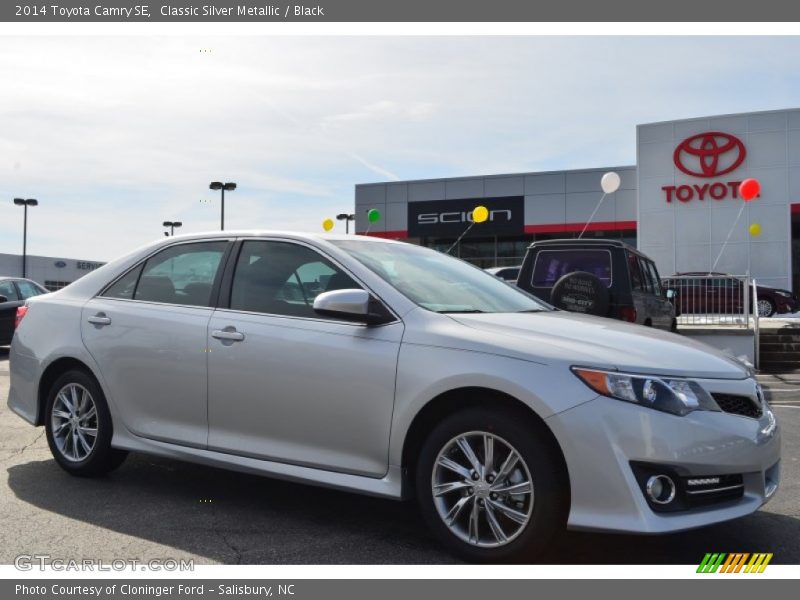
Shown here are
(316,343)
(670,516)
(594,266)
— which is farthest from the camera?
(594,266)

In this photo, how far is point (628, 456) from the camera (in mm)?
3344

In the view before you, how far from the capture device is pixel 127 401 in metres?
4.96

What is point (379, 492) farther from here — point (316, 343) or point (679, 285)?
point (679, 285)

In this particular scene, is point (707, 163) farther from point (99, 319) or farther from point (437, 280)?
point (99, 319)

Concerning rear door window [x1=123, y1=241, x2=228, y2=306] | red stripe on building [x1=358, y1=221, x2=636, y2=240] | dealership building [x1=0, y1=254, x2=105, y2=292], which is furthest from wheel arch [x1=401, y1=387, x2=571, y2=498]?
dealership building [x1=0, y1=254, x2=105, y2=292]

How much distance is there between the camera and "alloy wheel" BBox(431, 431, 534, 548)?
355cm

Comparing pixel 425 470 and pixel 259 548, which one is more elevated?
pixel 425 470

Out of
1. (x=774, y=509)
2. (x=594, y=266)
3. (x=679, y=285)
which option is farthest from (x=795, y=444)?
(x=679, y=285)

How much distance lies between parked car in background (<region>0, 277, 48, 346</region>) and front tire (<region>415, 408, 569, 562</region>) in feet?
43.2

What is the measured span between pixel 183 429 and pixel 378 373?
1.44 metres

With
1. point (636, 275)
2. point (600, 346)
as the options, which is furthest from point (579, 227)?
point (600, 346)

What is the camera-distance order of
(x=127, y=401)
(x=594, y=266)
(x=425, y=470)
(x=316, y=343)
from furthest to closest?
(x=594, y=266) < (x=127, y=401) < (x=316, y=343) < (x=425, y=470)

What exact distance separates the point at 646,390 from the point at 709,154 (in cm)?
2542

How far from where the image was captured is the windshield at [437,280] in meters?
4.30
